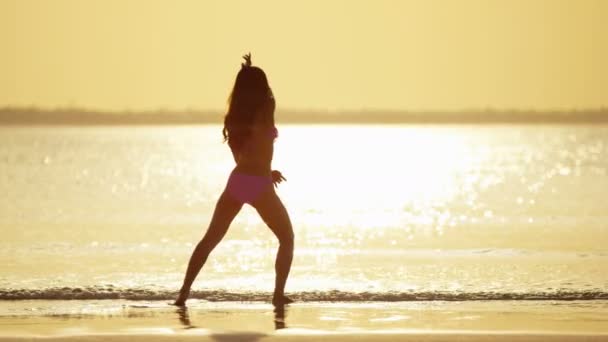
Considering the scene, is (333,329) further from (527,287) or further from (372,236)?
(372,236)

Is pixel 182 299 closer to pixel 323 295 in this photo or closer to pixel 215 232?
pixel 215 232

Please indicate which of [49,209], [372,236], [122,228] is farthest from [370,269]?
[49,209]

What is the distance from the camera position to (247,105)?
10.5 m

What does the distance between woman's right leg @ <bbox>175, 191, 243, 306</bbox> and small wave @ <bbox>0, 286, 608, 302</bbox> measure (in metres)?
0.59

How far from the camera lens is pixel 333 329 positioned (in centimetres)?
961

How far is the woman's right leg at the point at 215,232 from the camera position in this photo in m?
10.7

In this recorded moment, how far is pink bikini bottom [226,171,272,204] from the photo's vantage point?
10.6 m

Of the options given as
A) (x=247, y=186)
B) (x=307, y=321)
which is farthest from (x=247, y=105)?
(x=307, y=321)

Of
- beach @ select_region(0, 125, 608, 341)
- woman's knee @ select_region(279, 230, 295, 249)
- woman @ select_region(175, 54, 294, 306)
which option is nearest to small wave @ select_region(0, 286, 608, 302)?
beach @ select_region(0, 125, 608, 341)

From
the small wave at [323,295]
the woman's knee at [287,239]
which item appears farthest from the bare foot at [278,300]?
the woman's knee at [287,239]

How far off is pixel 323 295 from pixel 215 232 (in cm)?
141

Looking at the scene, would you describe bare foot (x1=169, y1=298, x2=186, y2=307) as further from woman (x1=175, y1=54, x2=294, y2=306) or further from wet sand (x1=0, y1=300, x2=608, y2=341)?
woman (x1=175, y1=54, x2=294, y2=306)

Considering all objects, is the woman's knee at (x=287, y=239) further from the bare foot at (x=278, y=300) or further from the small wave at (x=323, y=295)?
the small wave at (x=323, y=295)

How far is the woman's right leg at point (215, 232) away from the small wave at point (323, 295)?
587 mm
